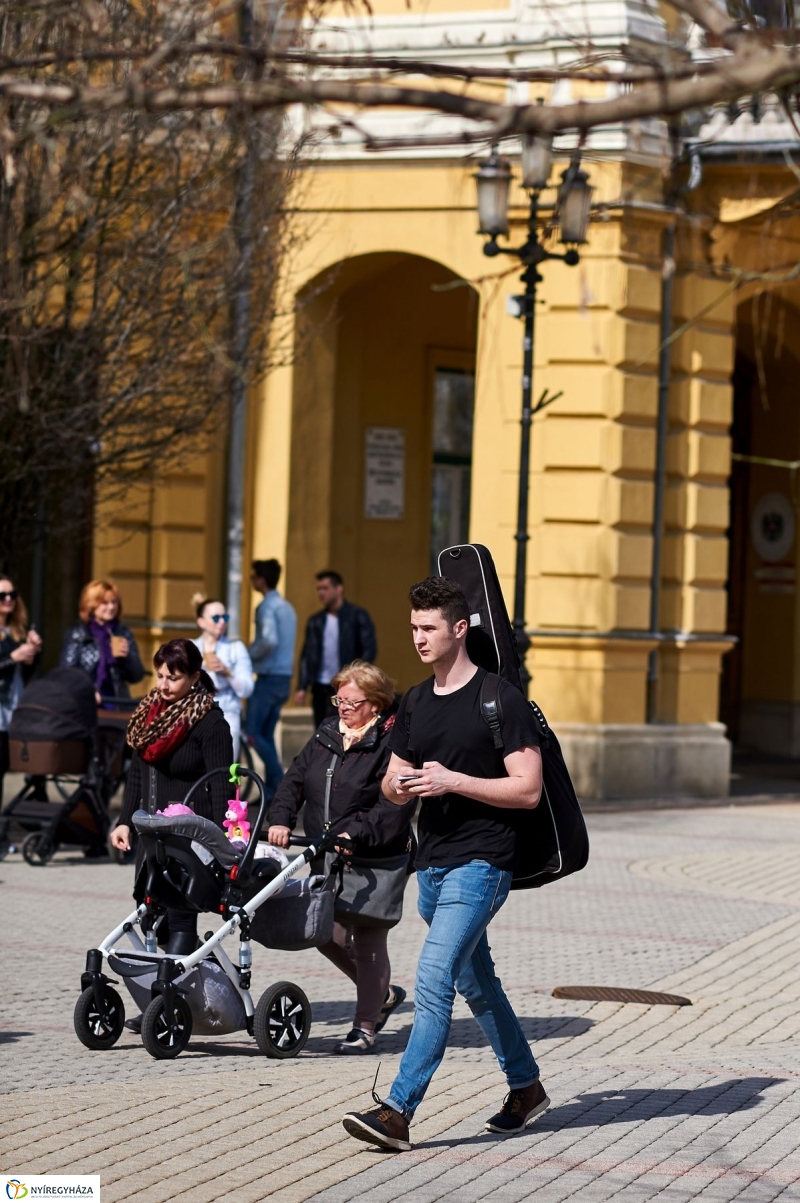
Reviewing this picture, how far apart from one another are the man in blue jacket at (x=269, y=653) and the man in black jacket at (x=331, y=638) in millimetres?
265

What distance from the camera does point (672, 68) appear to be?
12.7 feet

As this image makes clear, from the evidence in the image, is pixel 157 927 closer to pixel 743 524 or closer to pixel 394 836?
pixel 394 836

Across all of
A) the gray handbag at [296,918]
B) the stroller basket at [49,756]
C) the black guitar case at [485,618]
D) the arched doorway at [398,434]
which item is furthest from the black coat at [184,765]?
the arched doorway at [398,434]

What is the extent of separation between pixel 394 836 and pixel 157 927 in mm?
1003

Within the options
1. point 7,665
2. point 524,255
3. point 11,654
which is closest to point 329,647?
point 524,255

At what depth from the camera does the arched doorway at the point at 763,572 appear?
25.5 m

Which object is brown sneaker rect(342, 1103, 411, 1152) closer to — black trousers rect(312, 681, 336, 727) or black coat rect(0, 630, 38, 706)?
black coat rect(0, 630, 38, 706)

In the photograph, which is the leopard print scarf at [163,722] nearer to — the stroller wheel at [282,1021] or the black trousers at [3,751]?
the stroller wheel at [282,1021]

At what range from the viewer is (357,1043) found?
854 centimetres

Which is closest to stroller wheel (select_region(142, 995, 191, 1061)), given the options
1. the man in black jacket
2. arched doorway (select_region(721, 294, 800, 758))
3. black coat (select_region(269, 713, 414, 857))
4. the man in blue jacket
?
black coat (select_region(269, 713, 414, 857))

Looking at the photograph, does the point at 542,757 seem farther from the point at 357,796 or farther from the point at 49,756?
the point at 49,756

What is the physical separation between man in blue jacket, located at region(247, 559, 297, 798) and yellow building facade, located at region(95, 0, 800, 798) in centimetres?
242

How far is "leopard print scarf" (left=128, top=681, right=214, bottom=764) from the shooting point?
895cm

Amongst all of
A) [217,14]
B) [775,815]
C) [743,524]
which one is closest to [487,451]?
[775,815]
